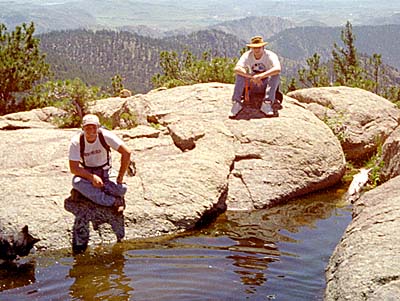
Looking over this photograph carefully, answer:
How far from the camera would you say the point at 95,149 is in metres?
10.1

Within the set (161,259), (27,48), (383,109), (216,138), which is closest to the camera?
(161,259)

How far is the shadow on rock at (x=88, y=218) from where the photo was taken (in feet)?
31.8

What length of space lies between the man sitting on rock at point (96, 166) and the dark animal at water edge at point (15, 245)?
3.89 feet

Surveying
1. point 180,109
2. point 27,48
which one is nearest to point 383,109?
point 180,109

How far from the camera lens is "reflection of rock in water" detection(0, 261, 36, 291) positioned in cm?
829

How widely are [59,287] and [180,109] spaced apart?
750cm

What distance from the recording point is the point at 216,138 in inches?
506

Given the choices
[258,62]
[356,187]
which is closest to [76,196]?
[356,187]

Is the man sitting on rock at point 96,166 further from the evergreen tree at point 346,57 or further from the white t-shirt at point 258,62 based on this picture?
the evergreen tree at point 346,57

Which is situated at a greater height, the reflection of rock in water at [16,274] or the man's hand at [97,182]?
the man's hand at [97,182]

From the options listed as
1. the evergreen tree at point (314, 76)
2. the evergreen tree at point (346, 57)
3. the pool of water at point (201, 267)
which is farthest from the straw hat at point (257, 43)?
the evergreen tree at point (346, 57)

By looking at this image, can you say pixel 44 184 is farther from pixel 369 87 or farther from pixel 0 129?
pixel 369 87

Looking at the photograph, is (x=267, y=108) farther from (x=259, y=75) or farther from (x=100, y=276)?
(x=100, y=276)

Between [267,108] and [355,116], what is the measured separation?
322cm
